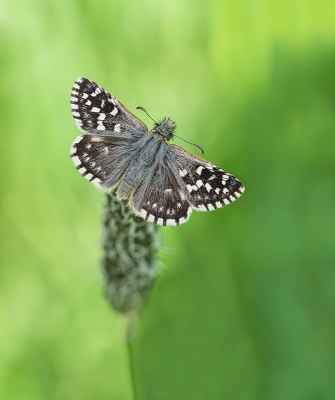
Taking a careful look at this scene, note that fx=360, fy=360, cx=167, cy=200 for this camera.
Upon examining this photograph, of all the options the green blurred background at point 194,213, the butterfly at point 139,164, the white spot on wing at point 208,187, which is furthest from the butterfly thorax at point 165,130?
the green blurred background at point 194,213

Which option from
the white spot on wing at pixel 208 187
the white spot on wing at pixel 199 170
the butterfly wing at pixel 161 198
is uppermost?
the white spot on wing at pixel 199 170

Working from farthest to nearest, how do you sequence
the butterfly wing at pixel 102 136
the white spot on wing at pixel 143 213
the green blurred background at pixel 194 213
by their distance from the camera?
the green blurred background at pixel 194 213 → the butterfly wing at pixel 102 136 → the white spot on wing at pixel 143 213

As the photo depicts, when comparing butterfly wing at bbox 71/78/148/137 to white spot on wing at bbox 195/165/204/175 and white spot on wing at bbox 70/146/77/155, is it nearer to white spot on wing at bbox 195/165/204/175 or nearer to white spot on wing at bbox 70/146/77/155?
white spot on wing at bbox 70/146/77/155

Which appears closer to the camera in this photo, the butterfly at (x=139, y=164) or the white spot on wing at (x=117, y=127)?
the butterfly at (x=139, y=164)

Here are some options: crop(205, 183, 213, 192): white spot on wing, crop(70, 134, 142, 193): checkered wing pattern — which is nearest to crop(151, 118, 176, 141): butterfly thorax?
crop(70, 134, 142, 193): checkered wing pattern

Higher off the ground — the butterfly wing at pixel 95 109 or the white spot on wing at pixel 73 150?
the butterfly wing at pixel 95 109

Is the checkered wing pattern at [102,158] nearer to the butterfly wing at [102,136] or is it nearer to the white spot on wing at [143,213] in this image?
the butterfly wing at [102,136]

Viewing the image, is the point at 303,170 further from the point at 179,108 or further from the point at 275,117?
the point at 179,108

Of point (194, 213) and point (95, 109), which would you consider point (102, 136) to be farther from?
point (194, 213)
